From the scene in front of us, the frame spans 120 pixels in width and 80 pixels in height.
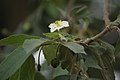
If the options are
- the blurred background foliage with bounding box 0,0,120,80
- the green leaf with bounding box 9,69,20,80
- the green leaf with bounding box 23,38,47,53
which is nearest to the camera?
the green leaf with bounding box 23,38,47,53

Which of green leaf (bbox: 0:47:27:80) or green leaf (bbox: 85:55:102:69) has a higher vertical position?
green leaf (bbox: 0:47:27:80)

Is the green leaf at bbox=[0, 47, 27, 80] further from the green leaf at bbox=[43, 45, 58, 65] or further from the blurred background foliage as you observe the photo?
the blurred background foliage

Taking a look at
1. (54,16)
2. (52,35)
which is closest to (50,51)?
(52,35)

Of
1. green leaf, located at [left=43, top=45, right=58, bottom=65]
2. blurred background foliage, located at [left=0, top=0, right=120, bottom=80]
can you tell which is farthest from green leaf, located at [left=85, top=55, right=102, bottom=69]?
blurred background foliage, located at [left=0, top=0, right=120, bottom=80]

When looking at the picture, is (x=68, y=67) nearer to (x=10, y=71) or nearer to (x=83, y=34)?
(x=10, y=71)

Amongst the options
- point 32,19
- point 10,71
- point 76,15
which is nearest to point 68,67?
point 10,71

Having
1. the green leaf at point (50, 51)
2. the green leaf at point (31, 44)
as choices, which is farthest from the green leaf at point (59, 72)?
the green leaf at point (31, 44)
